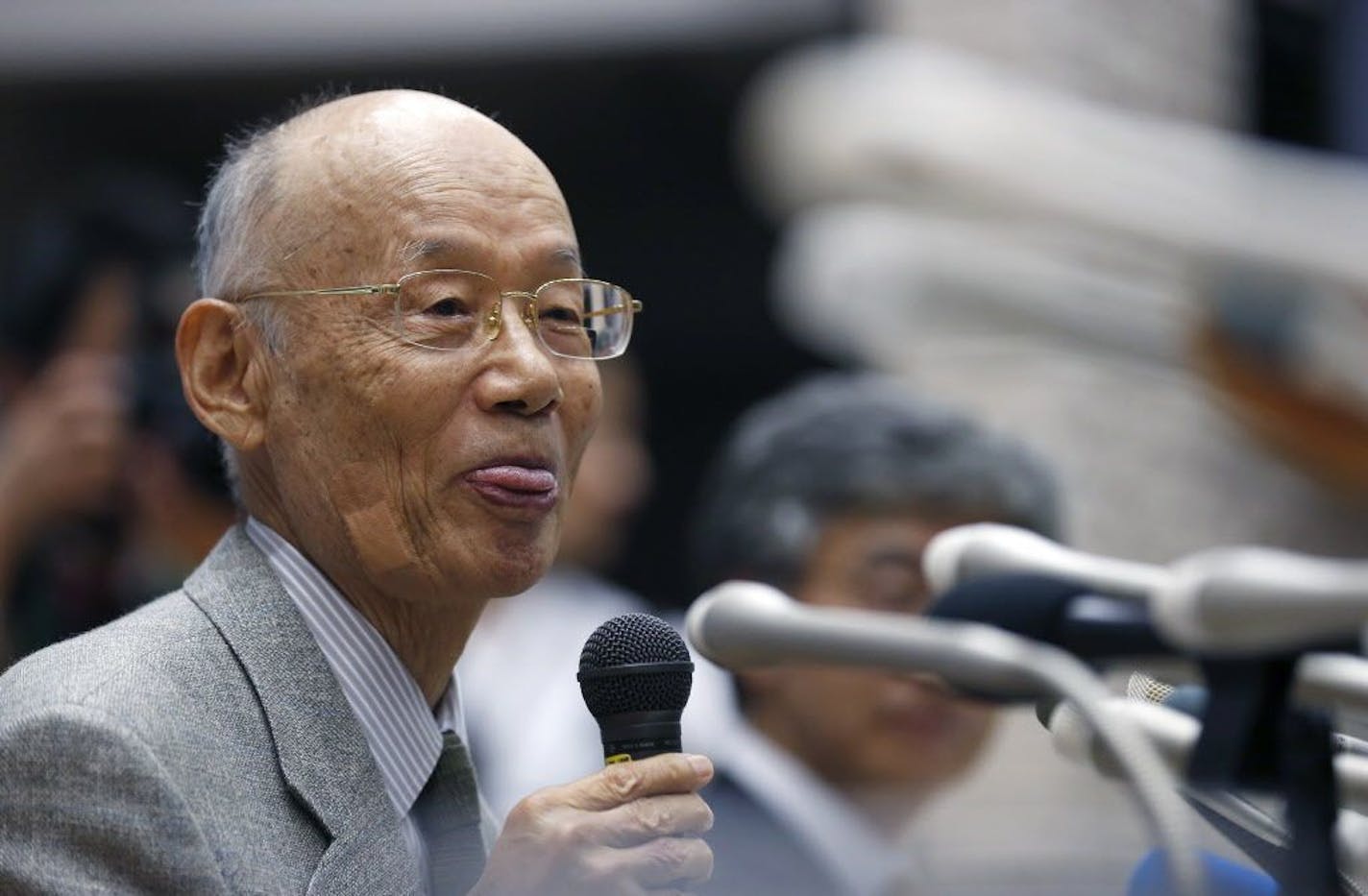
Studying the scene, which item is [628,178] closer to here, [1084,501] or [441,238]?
[1084,501]

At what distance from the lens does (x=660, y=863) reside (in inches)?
95.1

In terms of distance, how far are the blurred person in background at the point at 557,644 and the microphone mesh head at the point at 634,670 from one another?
2270mm

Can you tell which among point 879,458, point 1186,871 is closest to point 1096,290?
point 879,458

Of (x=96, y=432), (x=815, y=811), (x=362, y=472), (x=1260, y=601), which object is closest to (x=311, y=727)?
(x=362, y=472)

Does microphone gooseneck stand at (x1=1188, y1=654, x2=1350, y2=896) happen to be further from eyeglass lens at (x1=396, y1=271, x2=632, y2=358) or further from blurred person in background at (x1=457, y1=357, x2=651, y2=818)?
blurred person in background at (x1=457, y1=357, x2=651, y2=818)

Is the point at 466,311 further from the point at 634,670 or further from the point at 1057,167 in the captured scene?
the point at 1057,167

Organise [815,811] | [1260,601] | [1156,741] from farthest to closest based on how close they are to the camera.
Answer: [815,811] < [1156,741] < [1260,601]

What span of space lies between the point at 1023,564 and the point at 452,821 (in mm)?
1020

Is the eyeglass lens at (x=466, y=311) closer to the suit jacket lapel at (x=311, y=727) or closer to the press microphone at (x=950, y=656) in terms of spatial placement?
the suit jacket lapel at (x=311, y=727)

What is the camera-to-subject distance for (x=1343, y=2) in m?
7.66

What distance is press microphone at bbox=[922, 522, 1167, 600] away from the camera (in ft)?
7.07

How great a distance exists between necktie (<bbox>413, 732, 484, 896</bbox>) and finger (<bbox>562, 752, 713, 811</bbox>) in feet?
1.53

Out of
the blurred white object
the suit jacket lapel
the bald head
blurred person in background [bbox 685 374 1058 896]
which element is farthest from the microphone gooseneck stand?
the blurred white object

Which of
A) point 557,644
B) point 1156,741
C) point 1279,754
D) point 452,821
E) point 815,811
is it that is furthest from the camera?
point 557,644
